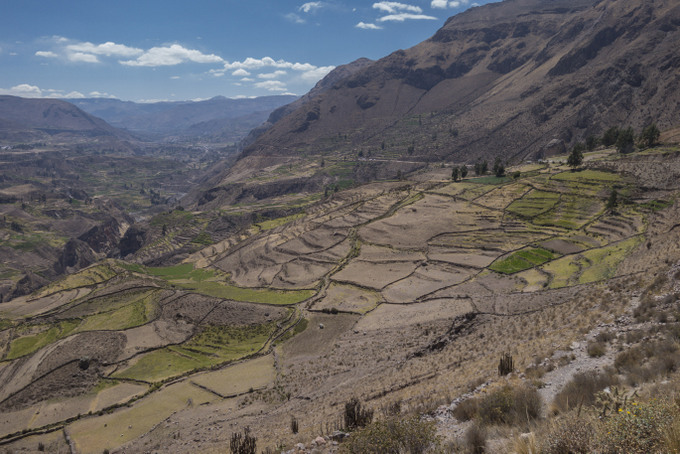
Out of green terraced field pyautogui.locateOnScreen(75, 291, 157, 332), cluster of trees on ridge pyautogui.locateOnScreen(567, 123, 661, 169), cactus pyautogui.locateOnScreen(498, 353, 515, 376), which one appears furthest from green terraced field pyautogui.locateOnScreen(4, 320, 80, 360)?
cluster of trees on ridge pyautogui.locateOnScreen(567, 123, 661, 169)

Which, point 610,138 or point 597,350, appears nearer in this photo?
point 597,350

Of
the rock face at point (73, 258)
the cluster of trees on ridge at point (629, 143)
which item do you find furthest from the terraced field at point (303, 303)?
the rock face at point (73, 258)

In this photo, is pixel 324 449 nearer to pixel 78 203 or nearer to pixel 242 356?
pixel 242 356

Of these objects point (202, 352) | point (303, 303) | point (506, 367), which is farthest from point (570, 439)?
point (303, 303)

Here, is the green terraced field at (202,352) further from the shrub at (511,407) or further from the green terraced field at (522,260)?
the shrub at (511,407)

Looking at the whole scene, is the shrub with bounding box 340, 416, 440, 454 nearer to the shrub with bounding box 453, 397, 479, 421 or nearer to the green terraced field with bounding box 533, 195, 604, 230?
the shrub with bounding box 453, 397, 479, 421

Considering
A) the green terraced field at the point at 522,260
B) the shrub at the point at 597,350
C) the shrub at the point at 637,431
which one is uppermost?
the shrub at the point at 637,431

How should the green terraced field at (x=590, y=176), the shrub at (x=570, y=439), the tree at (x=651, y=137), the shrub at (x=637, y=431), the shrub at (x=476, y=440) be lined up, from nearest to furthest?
the shrub at (x=637, y=431)
the shrub at (x=570, y=439)
the shrub at (x=476, y=440)
the green terraced field at (x=590, y=176)
the tree at (x=651, y=137)

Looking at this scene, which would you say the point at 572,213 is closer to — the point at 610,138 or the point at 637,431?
the point at 610,138
